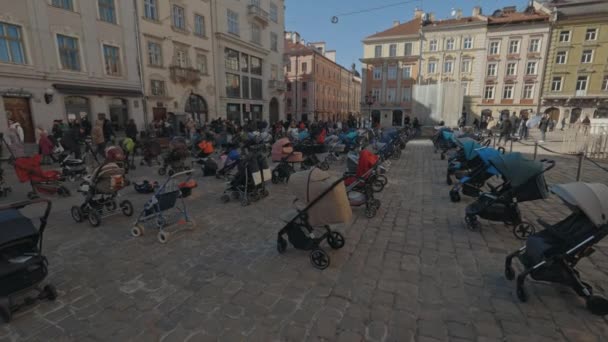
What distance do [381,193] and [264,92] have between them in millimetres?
26072

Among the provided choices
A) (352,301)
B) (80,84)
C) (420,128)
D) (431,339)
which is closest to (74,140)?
(80,84)

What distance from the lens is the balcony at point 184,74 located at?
784 inches

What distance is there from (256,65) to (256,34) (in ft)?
9.83

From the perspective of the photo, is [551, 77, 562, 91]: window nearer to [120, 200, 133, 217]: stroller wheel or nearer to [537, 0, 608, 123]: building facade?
[537, 0, 608, 123]: building facade

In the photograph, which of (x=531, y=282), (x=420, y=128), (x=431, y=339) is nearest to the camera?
(x=431, y=339)

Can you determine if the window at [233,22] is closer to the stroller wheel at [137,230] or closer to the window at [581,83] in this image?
the stroller wheel at [137,230]

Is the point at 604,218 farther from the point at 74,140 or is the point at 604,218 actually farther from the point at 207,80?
the point at 207,80

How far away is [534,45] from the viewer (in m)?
36.3

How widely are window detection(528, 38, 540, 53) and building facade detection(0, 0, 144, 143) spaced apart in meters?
44.3

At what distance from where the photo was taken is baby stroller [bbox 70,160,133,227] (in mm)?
5128

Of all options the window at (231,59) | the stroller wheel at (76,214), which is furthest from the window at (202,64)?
the stroller wheel at (76,214)

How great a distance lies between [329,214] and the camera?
3.54 meters

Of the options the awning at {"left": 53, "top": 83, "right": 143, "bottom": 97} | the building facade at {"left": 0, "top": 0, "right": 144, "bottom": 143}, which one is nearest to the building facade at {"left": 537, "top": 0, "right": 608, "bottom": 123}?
the awning at {"left": 53, "top": 83, "right": 143, "bottom": 97}

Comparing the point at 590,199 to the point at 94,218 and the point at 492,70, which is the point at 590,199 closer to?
the point at 94,218
